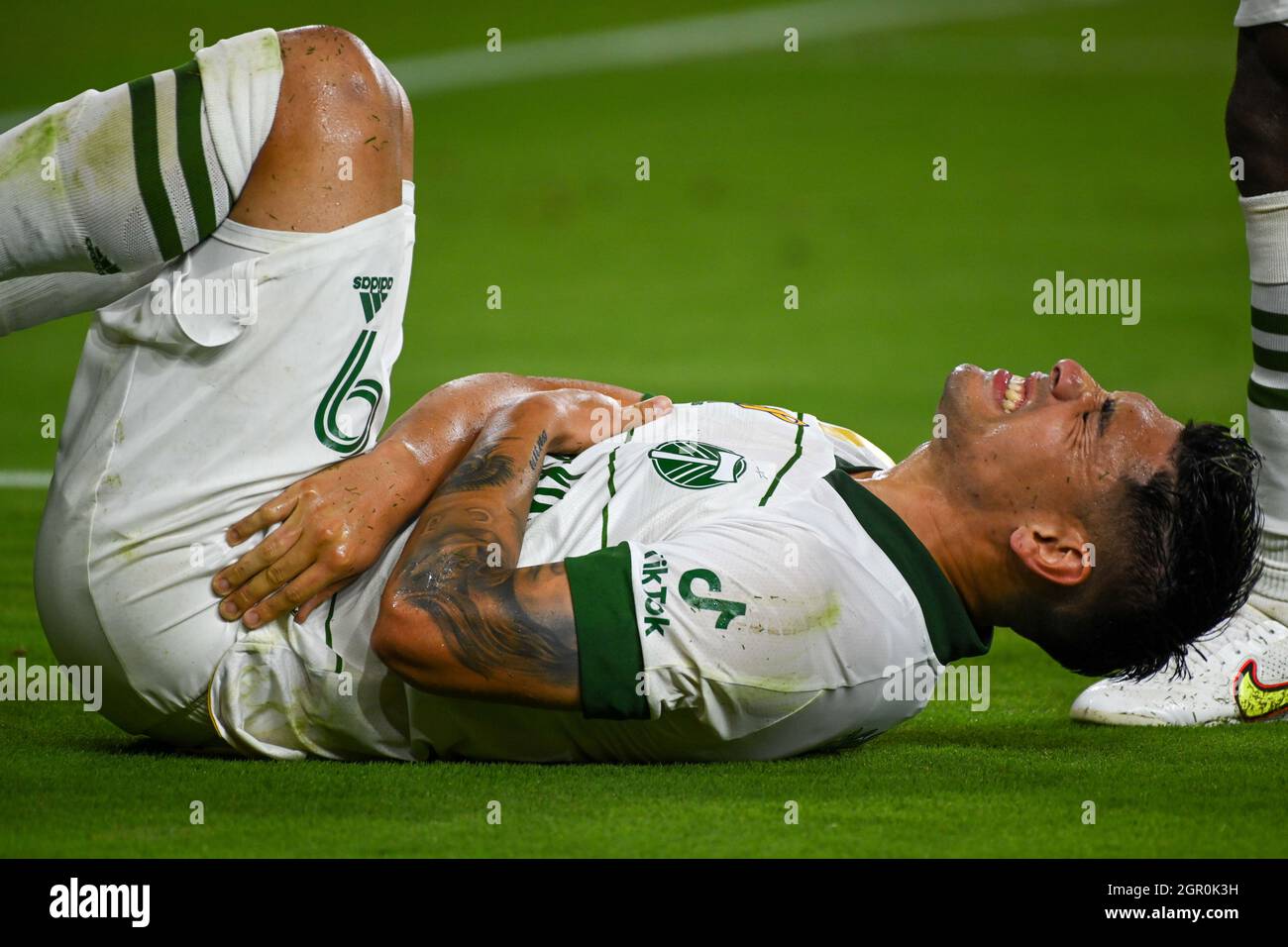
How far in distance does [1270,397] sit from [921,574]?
1.20 meters

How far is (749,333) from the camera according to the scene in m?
7.92

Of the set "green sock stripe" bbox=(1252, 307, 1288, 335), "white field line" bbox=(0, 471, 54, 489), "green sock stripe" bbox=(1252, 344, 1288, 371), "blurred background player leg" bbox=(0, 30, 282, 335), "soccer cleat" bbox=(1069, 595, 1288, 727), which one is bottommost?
"soccer cleat" bbox=(1069, 595, 1288, 727)

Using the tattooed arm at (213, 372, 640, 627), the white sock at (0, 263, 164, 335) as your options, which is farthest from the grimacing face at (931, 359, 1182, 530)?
the white sock at (0, 263, 164, 335)

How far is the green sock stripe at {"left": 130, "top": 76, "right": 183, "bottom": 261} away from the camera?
8.98 ft

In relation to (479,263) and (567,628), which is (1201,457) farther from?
(479,263)

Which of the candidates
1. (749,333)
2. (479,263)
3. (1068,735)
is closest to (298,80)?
(1068,735)

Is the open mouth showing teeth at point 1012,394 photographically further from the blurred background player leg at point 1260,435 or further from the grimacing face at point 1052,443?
the blurred background player leg at point 1260,435

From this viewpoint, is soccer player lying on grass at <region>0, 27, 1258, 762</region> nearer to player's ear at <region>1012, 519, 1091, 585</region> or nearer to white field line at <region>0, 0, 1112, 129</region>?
player's ear at <region>1012, 519, 1091, 585</region>

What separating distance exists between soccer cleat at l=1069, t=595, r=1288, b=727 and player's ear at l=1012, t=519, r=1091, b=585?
0.64 metres

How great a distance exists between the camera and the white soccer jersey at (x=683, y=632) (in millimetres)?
2654

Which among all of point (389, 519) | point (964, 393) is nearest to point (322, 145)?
point (389, 519)

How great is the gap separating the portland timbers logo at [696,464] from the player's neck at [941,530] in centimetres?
22

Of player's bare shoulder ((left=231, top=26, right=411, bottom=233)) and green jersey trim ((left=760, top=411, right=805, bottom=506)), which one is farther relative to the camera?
green jersey trim ((left=760, top=411, right=805, bottom=506))
